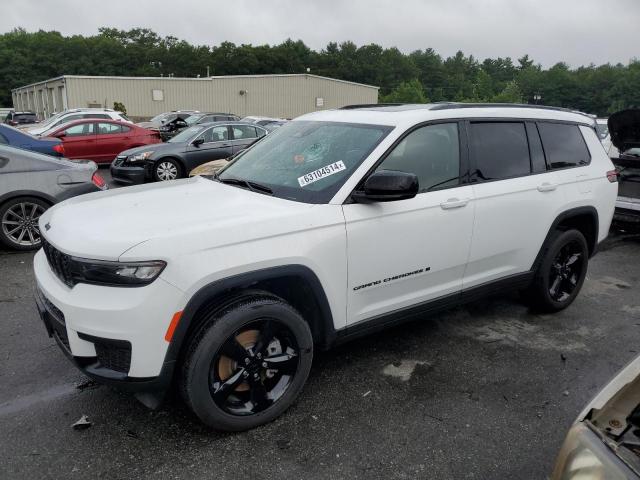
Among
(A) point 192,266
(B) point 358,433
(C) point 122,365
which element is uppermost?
(A) point 192,266

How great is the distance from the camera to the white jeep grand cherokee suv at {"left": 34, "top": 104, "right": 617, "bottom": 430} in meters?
2.45

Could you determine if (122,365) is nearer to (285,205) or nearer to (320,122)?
(285,205)

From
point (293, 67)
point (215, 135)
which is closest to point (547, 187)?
point (215, 135)

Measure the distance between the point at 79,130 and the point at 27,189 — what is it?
8.52m

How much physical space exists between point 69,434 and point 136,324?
956mm

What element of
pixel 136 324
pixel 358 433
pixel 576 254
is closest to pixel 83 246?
pixel 136 324

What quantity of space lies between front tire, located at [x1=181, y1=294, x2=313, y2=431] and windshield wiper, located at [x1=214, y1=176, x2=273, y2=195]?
777 millimetres

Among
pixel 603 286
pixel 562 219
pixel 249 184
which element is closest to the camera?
pixel 249 184

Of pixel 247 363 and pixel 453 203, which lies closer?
pixel 247 363

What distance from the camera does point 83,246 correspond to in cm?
250

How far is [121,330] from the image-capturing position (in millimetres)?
2369

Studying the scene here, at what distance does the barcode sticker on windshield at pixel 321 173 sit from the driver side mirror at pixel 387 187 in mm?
236

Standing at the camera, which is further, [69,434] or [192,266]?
[69,434]

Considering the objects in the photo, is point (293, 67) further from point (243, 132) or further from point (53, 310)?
point (53, 310)
